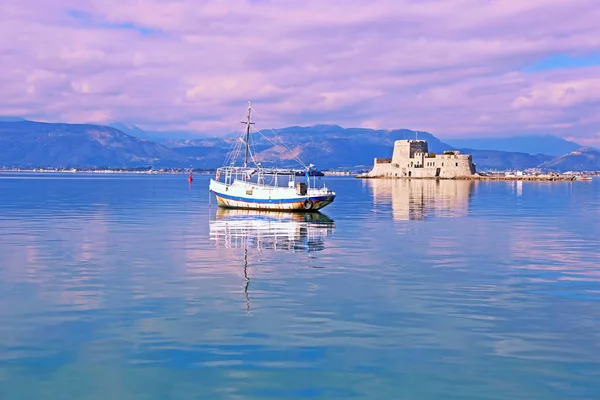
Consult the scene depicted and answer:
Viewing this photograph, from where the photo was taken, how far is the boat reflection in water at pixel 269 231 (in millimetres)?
34906

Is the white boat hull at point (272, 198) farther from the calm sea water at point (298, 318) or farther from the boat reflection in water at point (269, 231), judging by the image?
the calm sea water at point (298, 318)

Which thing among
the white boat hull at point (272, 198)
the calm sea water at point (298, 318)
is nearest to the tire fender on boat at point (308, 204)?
the white boat hull at point (272, 198)

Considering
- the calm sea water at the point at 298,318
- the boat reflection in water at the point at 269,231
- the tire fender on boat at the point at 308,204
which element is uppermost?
the tire fender on boat at the point at 308,204

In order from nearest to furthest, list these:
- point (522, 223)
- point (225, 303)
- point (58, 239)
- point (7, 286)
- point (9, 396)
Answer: point (9, 396) < point (225, 303) < point (7, 286) < point (58, 239) < point (522, 223)

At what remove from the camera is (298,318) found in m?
18.5

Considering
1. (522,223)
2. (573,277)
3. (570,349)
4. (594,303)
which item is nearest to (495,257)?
(573,277)

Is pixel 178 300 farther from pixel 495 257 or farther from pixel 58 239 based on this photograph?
pixel 58 239

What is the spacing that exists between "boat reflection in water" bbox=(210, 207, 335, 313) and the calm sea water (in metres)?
0.45

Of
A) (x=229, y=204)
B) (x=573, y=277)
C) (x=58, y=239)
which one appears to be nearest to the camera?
(x=573, y=277)

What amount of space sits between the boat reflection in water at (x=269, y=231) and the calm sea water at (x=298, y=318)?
0.45m

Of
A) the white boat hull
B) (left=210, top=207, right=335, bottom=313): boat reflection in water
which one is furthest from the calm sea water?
the white boat hull

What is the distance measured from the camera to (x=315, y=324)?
1784 centimetres

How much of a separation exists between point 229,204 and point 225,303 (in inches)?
1840

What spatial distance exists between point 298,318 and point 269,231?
82.2 ft
